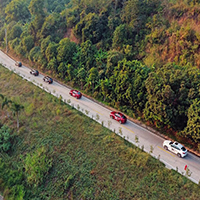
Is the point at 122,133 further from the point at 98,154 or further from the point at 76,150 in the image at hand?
the point at 76,150

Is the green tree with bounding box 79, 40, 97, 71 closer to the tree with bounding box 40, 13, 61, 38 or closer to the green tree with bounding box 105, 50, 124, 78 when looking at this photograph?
the green tree with bounding box 105, 50, 124, 78

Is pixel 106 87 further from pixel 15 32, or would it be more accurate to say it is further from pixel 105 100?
pixel 15 32

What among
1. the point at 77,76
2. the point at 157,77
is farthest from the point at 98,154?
the point at 77,76

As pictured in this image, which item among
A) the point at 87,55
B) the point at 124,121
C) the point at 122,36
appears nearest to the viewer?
the point at 124,121

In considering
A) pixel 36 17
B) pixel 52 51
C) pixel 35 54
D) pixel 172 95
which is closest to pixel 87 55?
pixel 52 51

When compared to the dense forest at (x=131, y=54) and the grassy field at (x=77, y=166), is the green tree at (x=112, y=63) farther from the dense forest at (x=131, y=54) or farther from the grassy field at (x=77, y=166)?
the grassy field at (x=77, y=166)

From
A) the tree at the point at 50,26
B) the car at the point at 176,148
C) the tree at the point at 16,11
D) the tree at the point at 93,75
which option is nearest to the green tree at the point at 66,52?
the tree at the point at 93,75

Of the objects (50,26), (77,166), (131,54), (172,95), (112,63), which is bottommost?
(77,166)
